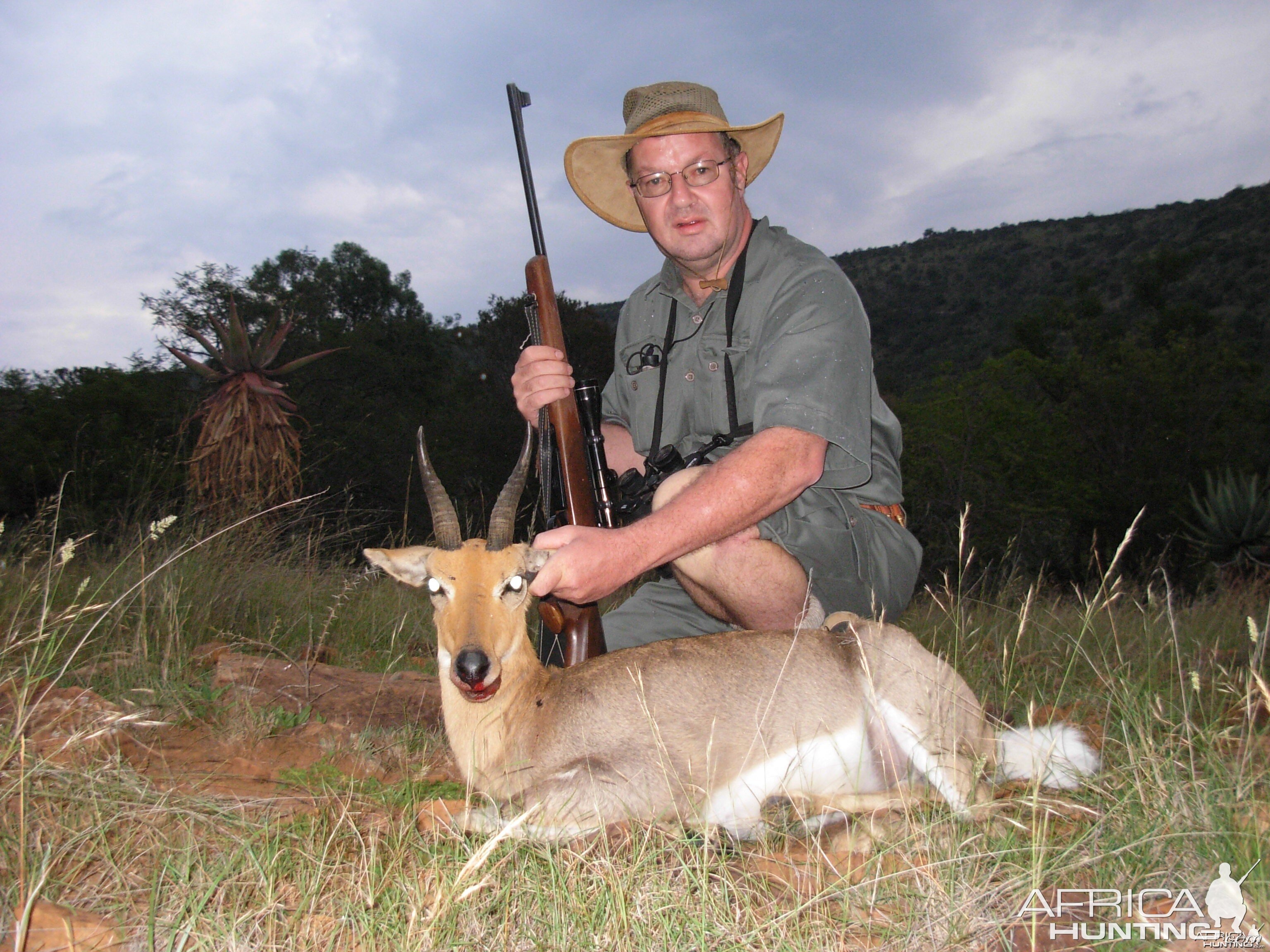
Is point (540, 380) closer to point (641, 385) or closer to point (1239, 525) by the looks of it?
point (641, 385)

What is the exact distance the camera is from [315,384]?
22.0m

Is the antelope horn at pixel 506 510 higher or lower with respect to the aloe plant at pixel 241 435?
lower

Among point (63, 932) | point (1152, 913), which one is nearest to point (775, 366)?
point (1152, 913)

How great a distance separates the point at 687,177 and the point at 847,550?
2.19m

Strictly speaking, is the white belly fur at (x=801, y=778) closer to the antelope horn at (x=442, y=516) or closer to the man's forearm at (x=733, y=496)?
the man's forearm at (x=733, y=496)

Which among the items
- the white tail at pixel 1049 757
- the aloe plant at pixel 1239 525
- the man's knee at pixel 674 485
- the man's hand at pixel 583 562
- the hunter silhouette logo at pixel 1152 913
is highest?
the man's knee at pixel 674 485

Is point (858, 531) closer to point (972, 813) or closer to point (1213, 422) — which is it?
point (972, 813)

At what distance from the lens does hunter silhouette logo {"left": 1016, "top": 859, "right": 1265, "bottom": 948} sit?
2.16 m

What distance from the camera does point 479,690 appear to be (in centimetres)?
325

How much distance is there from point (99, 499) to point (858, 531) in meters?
15.5

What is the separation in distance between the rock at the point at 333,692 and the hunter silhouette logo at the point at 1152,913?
10.1 ft

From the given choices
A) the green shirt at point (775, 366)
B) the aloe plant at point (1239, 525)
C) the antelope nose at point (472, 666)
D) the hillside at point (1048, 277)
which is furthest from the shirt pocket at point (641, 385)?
the hillside at point (1048, 277)

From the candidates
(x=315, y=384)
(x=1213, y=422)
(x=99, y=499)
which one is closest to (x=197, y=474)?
(x=99, y=499)

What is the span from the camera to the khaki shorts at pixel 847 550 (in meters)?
4.29
